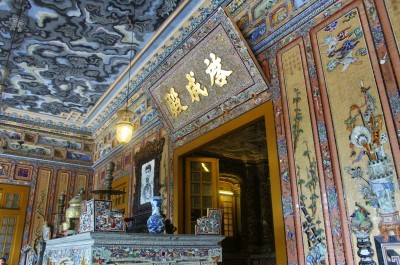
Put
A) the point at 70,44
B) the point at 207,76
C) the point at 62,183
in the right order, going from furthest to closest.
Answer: the point at 62,183 < the point at 70,44 < the point at 207,76

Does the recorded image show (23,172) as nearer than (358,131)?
No

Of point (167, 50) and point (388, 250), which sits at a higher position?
point (167, 50)

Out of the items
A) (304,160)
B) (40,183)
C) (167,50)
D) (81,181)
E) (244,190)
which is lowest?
(304,160)

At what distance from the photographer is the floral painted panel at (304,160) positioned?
2.99 meters

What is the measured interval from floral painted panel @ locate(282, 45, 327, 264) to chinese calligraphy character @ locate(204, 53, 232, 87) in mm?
847

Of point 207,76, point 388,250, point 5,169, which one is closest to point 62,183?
point 5,169

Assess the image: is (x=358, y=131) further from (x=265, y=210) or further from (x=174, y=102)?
(x=265, y=210)

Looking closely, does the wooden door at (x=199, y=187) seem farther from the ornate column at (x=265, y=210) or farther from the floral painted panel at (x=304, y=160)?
the ornate column at (x=265, y=210)

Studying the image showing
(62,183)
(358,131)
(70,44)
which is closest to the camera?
(358,131)

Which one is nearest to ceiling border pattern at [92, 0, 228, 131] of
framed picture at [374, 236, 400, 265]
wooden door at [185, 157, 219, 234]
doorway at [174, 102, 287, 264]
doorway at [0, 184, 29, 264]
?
doorway at [174, 102, 287, 264]

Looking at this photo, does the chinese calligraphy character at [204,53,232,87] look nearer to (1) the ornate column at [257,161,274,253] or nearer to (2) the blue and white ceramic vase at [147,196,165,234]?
(2) the blue and white ceramic vase at [147,196,165,234]

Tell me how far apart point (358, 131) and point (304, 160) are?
1.94ft

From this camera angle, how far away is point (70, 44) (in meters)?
5.85

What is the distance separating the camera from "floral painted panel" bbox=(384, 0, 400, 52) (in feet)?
8.71
